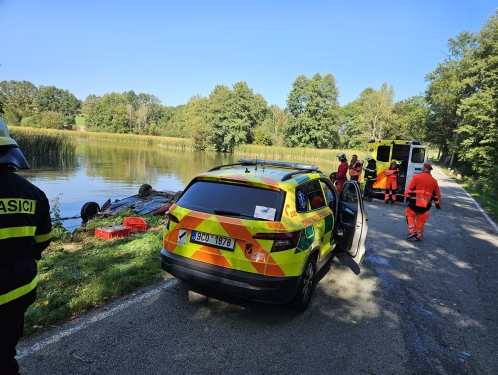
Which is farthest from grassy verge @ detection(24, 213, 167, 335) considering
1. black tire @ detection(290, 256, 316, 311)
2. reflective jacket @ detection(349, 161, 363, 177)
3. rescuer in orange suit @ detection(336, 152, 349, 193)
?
reflective jacket @ detection(349, 161, 363, 177)

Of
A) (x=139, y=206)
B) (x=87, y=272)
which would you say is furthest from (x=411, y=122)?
(x=87, y=272)

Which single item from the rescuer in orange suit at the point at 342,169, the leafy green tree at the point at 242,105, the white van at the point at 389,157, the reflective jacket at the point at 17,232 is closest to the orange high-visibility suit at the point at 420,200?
the rescuer in orange suit at the point at 342,169

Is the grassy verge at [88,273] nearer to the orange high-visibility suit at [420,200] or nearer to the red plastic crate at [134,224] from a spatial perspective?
the red plastic crate at [134,224]

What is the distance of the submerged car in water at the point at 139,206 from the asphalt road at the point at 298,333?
6.70m

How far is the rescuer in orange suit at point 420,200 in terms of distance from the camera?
7.72 meters

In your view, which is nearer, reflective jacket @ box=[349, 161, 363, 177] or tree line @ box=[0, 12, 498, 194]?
reflective jacket @ box=[349, 161, 363, 177]

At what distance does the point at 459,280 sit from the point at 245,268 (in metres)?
4.29

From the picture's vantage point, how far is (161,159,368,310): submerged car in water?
351 cm

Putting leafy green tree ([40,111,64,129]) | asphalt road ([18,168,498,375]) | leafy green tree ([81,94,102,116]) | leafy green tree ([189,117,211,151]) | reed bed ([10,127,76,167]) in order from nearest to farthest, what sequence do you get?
asphalt road ([18,168,498,375]), reed bed ([10,127,76,167]), leafy green tree ([189,117,211,151]), leafy green tree ([40,111,64,129]), leafy green tree ([81,94,102,116])

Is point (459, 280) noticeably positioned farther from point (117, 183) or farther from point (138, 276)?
point (117, 183)

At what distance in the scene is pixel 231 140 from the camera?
68500 millimetres

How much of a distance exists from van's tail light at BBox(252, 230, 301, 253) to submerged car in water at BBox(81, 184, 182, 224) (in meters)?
7.72

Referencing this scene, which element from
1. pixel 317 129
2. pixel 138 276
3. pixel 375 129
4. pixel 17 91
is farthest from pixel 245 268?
pixel 17 91

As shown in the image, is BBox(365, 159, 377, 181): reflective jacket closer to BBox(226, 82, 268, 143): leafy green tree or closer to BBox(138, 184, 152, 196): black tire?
BBox(138, 184, 152, 196): black tire
